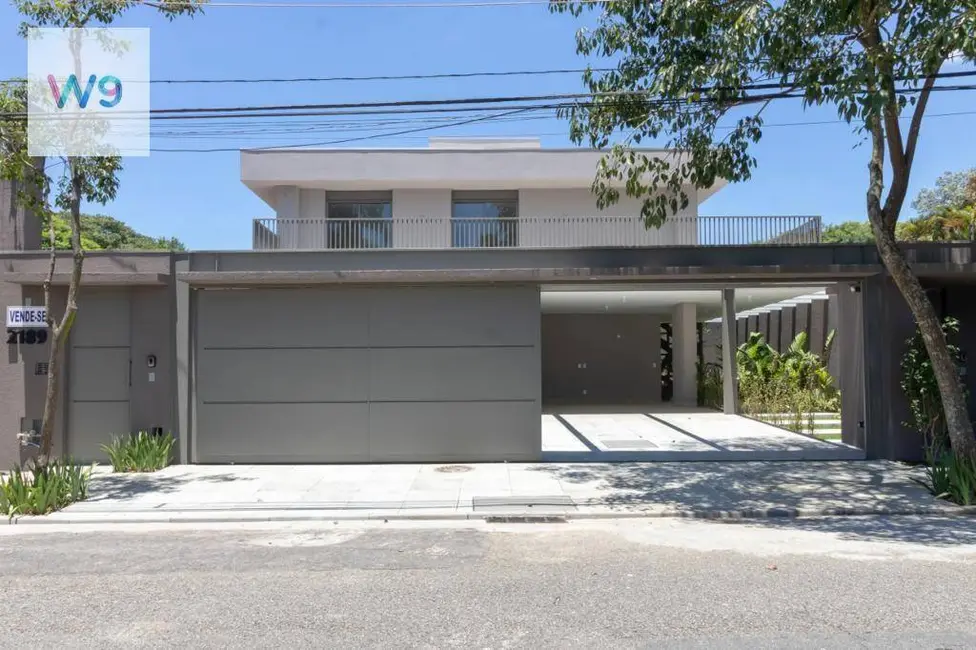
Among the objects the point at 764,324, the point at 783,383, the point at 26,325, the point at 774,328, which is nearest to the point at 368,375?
the point at 26,325

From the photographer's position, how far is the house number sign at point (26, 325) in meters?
11.5

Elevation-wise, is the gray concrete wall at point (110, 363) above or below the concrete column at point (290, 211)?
below

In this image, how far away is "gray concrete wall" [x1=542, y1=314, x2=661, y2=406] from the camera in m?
25.0

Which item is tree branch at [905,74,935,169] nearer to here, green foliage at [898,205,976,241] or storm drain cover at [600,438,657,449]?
storm drain cover at [600,438,657,449]

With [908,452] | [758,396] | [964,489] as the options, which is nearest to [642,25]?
[964,489]

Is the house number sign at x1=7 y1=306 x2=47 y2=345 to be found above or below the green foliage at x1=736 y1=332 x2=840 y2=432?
above

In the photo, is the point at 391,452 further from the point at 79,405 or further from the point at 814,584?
the point at 814,584

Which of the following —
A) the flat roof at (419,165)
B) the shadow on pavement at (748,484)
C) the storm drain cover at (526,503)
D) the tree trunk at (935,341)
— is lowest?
the storm drain cover at (526,503)

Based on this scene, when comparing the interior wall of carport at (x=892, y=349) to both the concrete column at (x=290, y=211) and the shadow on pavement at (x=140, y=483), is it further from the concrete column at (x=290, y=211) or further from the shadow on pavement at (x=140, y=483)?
the concrete column at (x=290, y=211)

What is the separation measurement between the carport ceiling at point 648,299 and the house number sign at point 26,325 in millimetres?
10436

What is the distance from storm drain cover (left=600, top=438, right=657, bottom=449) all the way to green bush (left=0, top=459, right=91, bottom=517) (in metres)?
9.08

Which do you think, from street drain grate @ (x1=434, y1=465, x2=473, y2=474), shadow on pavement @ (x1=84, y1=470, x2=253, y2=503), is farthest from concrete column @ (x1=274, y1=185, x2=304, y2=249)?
street drain grate @ (x1=434, y1=465, x2=473, y2=474)

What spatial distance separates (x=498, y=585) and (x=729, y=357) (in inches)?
616

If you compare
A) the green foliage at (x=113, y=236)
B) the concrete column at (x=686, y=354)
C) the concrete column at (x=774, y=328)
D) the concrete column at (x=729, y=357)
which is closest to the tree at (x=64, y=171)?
the concrete column at (x=729, y=357)
